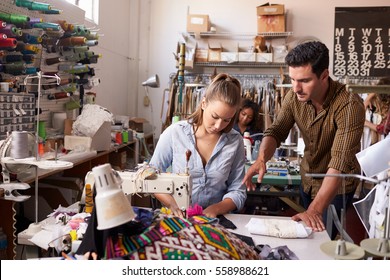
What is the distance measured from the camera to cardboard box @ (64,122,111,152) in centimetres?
318

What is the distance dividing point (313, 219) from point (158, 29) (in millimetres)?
4679

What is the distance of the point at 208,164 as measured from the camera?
5.83ft

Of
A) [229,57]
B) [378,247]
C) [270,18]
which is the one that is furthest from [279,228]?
[270,18]

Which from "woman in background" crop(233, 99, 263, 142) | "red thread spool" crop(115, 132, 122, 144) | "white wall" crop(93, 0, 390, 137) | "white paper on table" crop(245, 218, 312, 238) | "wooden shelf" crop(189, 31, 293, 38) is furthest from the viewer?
"white wall" crop(93, 0, 390, 137)

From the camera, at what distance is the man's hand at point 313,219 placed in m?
1.55

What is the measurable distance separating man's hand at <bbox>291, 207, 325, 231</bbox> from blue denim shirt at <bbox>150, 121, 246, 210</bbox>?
27cm

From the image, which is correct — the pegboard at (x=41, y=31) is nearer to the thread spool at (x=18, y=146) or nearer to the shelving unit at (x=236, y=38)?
the thread spool at (x=18, y=146)

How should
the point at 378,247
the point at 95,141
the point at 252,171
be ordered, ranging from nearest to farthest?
the point at 378,247, the point at 252,171, the point at 95,141

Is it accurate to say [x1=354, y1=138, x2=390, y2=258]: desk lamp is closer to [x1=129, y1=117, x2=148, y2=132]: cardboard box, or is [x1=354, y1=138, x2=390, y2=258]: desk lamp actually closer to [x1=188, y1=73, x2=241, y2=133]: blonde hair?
[x1=188, y1=73, x2=241, y2=133]: blonde hair

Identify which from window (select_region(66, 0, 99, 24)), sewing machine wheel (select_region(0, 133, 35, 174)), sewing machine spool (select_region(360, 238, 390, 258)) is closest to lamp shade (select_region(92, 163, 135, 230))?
sewing machine spool (select_region(360, 238, 390, 258))

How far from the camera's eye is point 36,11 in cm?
309

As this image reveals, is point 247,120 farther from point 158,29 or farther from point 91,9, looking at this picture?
point 158,29

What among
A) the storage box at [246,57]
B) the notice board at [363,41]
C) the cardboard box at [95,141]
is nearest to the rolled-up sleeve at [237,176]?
the cardboard box at [95,141]

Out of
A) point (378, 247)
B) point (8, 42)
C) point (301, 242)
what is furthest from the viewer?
point (8, 42)
